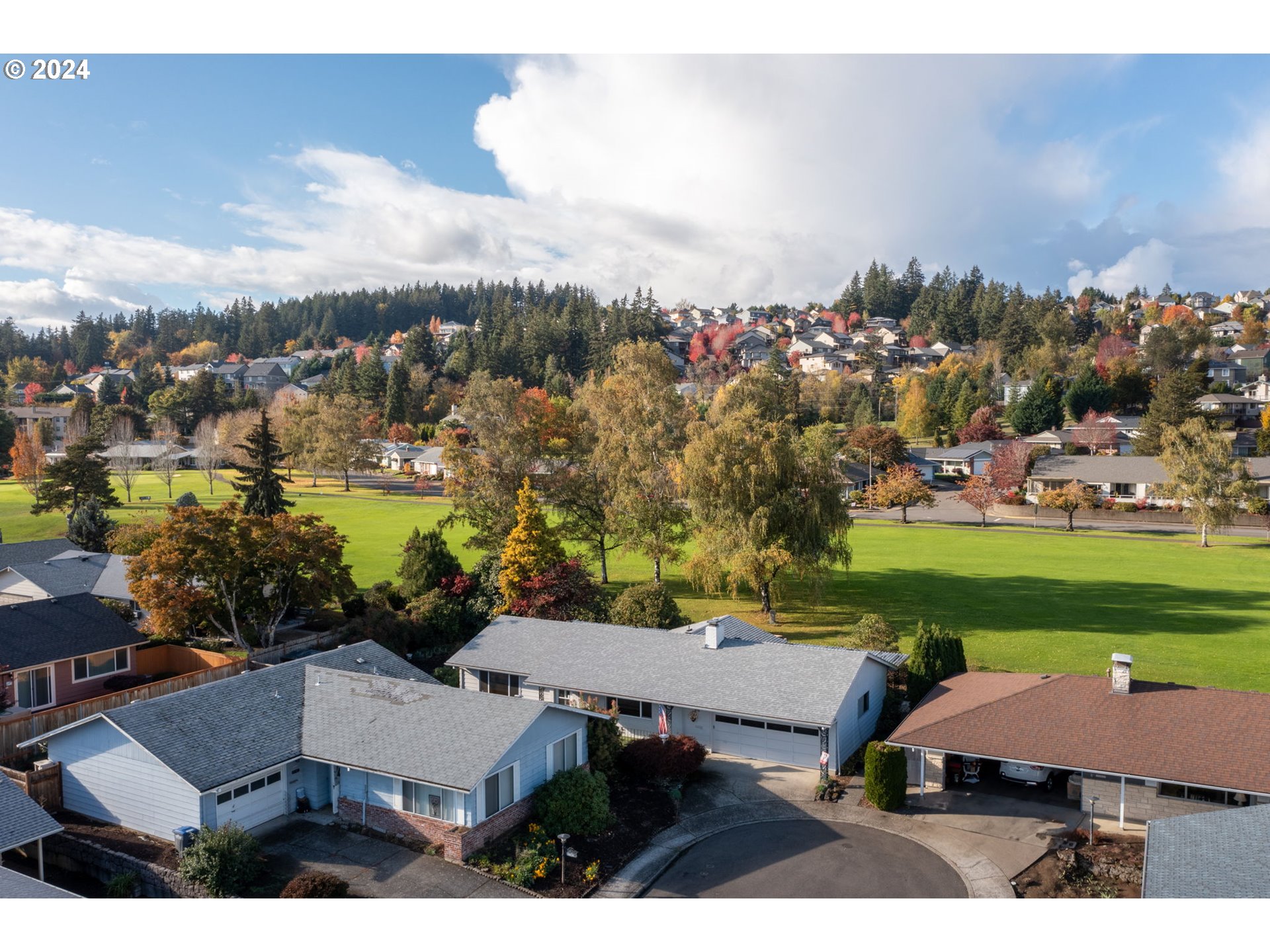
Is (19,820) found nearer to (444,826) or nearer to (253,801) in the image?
(253,801)

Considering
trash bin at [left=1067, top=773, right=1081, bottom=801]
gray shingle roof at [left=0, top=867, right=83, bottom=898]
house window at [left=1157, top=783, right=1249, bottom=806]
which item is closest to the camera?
gray shingle roof at [left=0, top=867, right=83, bottom=898]

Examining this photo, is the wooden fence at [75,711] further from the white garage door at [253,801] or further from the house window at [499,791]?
the house window at [499,791]

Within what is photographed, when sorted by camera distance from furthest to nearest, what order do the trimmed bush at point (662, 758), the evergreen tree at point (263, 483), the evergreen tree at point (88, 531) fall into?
the evergreen tree at point (263, 483), the evergreen tree at point (88, 531), the trimmed bush at point (662, 758)

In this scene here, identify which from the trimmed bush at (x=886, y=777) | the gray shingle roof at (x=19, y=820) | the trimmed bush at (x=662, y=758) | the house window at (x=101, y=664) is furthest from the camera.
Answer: the house window at (x=101, y=664)

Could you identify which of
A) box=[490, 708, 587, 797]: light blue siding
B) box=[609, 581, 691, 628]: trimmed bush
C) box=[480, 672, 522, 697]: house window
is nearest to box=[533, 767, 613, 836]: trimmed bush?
box=[490, 708, 587, 797]: light blue siding

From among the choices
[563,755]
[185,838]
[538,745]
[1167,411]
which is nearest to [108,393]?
[185,838]

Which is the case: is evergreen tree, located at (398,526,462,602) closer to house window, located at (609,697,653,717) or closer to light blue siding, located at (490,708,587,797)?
house window, located at (609,697,653,717)

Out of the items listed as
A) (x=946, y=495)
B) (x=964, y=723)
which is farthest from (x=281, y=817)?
(x=946, y=495)

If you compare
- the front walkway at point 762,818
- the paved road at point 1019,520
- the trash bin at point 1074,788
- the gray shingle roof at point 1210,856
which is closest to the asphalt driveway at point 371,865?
the front walkway at point 762,818
